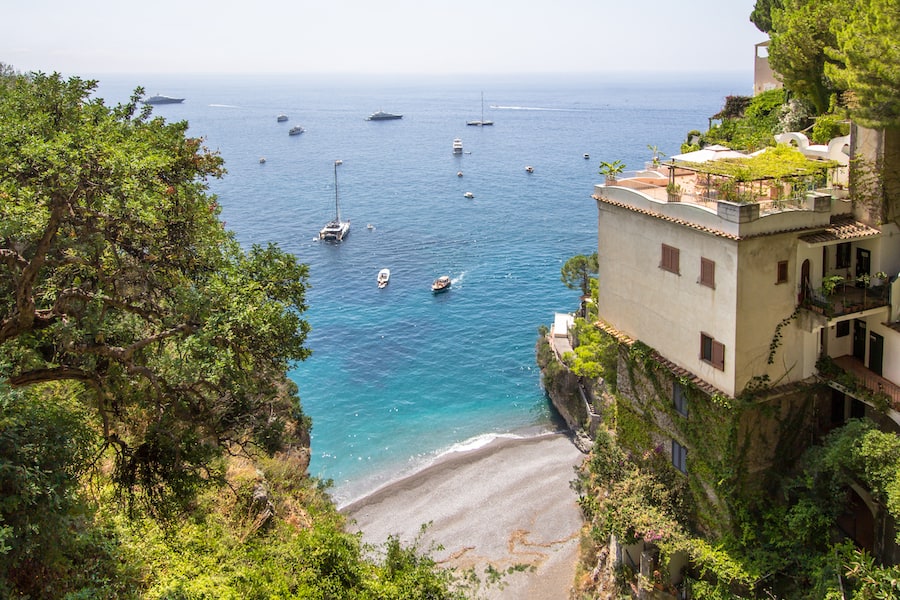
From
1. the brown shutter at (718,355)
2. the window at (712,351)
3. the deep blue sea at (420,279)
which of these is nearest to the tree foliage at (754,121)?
the deep blue sea at (420,279)

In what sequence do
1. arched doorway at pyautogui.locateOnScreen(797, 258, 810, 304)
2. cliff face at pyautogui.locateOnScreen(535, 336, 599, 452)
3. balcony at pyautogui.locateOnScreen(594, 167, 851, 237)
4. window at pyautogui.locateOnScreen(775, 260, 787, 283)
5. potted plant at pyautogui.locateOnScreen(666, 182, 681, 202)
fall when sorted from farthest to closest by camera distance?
cliff face at pyautogui.locateOnScreen(535, 336, 599, 452) → potted plant at pyautogui.locateOnScreen(666, 182, 681, 202) → arched doorway at pyautogui.locateOnScreen(797, 258, 810, 304) → window at pyautogui.locateOnScreen(775, 260, 787, 283) → balcony at pyautogui.locateOnScreen(594, 167, 851, 237)

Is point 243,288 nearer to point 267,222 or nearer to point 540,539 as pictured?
point 540,539

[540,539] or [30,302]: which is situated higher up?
[30,302]

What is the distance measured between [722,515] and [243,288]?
17.5m

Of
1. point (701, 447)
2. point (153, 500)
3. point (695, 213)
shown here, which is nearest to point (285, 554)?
point (153, 500)

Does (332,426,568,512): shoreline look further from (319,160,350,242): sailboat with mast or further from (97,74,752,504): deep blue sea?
(319,160,350,242): sailboat with mast

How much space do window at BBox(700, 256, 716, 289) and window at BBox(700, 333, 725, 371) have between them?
1.74 meters

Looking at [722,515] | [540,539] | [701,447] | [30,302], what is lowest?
[540,539]

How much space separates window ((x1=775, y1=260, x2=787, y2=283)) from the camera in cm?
2259

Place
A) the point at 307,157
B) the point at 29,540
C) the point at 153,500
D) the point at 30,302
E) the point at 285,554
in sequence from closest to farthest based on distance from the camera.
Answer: the point at 29,540, the point at 30,302, the point at 153,500, the point at 285,554, the point at 307,157

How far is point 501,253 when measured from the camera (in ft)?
282

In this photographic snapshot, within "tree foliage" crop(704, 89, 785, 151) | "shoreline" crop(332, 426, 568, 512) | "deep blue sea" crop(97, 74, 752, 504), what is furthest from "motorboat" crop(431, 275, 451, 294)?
"tree foliage" crop(704, 89, 785, 151)

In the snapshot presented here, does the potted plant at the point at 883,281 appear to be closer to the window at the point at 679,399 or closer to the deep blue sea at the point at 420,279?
the window at the point at 679,399

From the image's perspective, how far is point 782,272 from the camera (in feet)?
74.5
